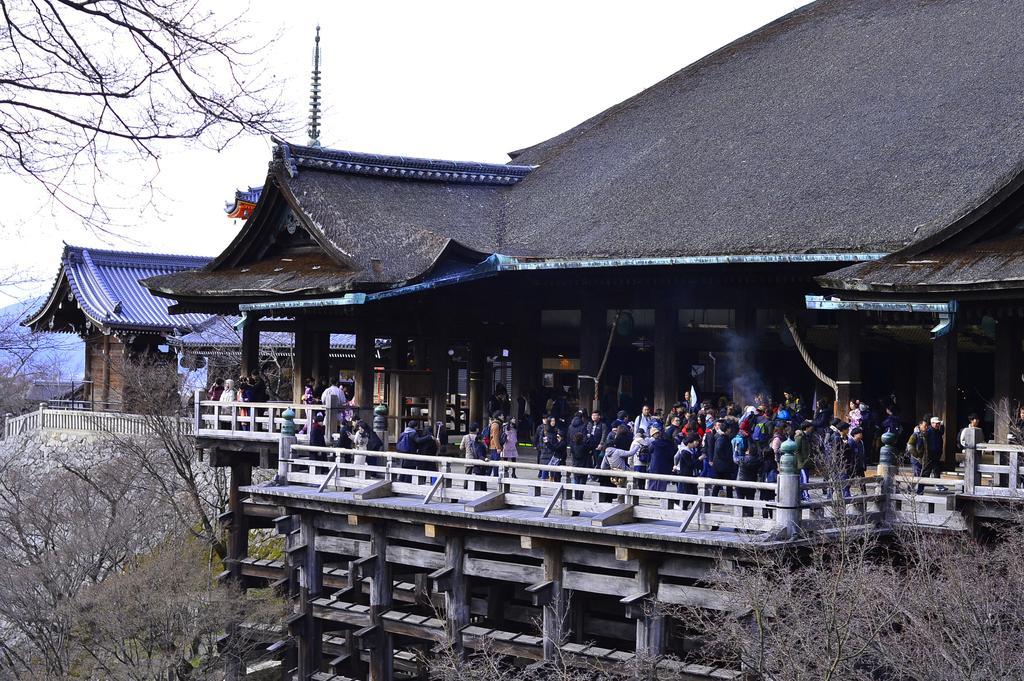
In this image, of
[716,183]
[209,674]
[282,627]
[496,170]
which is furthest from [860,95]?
[209,674]

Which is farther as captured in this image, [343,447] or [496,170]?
[496,170]

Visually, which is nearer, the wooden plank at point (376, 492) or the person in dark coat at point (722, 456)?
the person in dark coat at point (722, 456)

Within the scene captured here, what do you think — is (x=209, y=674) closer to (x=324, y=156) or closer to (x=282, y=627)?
(x=282, y=627)

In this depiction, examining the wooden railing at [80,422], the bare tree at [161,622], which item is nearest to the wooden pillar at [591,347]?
the bare tree at [161,622]

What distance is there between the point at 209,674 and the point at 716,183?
1382cm

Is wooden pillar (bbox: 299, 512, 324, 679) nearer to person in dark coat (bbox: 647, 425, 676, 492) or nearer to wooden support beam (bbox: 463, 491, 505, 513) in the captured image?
A: wooden support beam (bbox: 463, 491, 505, 513)

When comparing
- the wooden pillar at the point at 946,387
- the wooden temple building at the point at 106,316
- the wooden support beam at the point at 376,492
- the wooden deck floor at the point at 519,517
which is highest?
the wooden temple building at the point at 106,316

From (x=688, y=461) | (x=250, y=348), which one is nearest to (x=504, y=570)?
(x=688, y=461)

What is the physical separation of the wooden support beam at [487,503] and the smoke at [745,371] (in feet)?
22.0

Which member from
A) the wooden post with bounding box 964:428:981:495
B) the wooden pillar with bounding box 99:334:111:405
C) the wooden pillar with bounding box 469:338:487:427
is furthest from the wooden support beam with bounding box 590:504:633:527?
the wooden pillar with bounding box 99:334:111:405

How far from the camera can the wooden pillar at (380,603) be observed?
22.9m

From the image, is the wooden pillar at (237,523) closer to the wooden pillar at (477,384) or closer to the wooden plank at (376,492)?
the wooden pillar at (477,384)

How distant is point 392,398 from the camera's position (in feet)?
93.9

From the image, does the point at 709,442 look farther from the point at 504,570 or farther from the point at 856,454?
the point at 504,570
